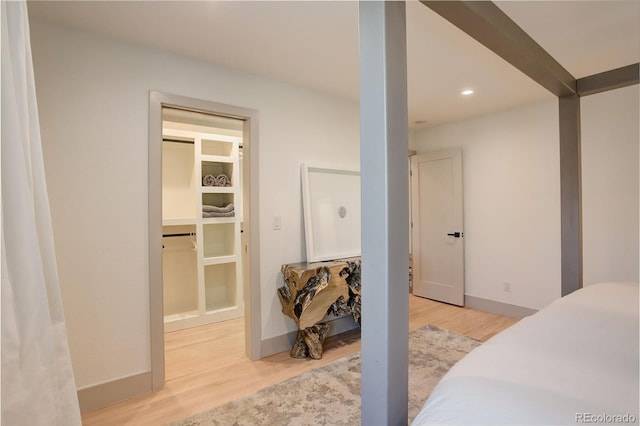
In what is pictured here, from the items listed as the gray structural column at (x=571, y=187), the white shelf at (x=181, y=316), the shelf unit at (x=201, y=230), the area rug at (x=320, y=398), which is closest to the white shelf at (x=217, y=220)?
the shelf unit at (x=201, y=230)

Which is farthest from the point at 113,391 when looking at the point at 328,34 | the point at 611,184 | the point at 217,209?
the point at 611,184

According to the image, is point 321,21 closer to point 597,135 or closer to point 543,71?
point 543,71

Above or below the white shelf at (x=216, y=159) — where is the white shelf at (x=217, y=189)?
below

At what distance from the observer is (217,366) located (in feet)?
8.50

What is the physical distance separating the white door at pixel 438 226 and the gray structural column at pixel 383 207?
3.52m

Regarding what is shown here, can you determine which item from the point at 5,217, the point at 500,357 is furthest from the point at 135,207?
the point at 500,357

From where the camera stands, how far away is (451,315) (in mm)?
3689

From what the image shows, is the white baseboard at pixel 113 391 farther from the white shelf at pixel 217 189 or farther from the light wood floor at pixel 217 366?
the white shelf at pixel 217 189

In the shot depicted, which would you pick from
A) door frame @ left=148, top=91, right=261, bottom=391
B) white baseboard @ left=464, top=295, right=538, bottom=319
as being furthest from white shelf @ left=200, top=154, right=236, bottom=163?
white baseboard @ left=464, top=295, right=538, bottom=319

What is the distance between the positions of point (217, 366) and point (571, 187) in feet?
9.75

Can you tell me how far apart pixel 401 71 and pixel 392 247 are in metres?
0.48

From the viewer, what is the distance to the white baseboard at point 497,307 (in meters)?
3.51

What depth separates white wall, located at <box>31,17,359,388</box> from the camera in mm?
1947

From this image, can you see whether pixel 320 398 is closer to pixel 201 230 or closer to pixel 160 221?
pixel 160 221
